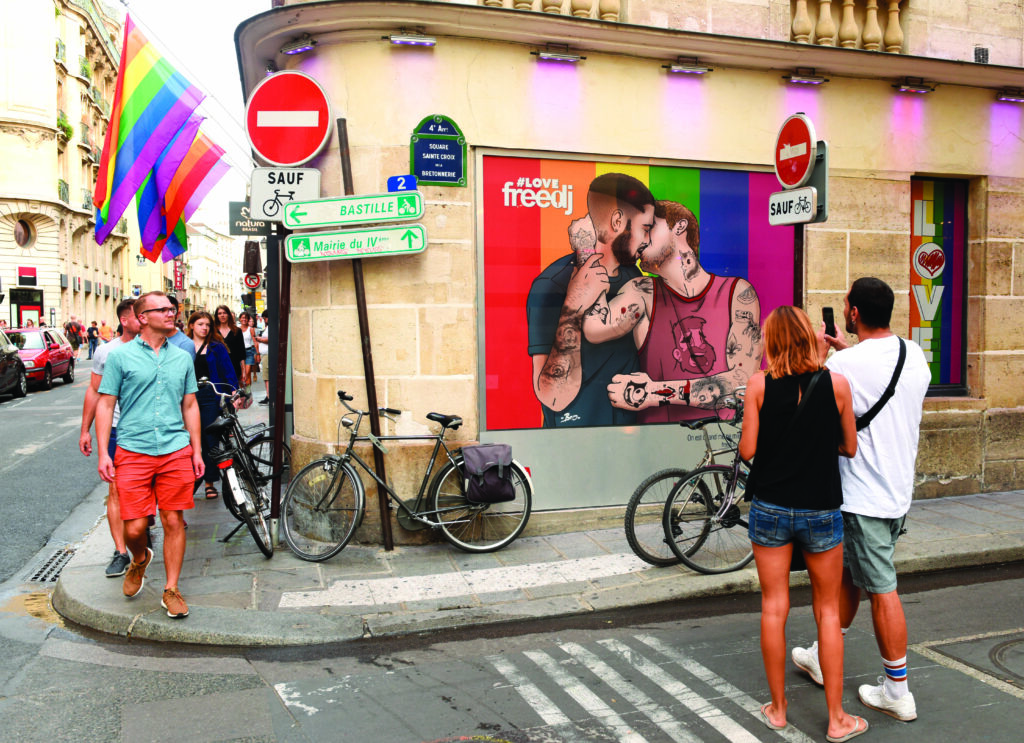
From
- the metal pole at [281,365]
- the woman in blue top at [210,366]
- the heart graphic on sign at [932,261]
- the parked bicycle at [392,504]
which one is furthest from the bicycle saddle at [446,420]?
the heart graphic on sign at [932,261]

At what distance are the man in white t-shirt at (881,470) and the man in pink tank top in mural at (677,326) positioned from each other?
3377 mm

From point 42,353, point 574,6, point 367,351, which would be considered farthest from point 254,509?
point 42,353

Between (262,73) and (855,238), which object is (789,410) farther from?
(262,73)

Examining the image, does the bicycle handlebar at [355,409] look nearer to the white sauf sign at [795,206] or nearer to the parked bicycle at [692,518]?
the parked bicycle at [692,518]

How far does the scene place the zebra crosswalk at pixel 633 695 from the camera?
3553 mm

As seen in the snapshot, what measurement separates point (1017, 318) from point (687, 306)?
3.53 meters

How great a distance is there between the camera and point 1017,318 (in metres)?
8.21

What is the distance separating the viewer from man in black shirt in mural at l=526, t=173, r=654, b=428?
6.88 metres

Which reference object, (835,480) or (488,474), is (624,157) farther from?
(835,480)

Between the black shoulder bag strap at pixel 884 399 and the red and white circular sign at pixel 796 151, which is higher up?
the red and white circular sign at pixel 796 151

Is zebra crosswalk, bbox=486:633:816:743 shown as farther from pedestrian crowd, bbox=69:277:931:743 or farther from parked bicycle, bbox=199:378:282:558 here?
parked bicycle, bbox=199:378:282:558

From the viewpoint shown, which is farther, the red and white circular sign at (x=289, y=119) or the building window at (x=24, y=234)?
the building window at (x=24, y=234)

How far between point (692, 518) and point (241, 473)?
138 inches

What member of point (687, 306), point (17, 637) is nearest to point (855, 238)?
point (687, 306)
